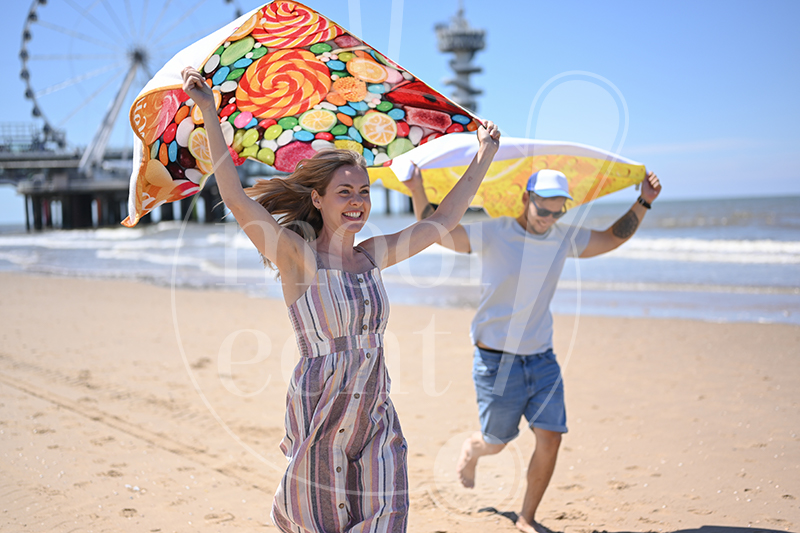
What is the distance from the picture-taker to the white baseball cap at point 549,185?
3.18 metres

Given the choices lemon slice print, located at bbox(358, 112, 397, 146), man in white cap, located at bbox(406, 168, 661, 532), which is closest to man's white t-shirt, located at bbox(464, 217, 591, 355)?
man in white cap, located at bbox(406, 168, 661, 532)

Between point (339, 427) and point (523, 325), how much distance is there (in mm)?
1501

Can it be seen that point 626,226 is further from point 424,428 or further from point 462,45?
point 462,45

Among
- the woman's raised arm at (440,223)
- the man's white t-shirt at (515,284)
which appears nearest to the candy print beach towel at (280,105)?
the woman's raised arm at (440,223)

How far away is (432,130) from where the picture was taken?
2.96 meters

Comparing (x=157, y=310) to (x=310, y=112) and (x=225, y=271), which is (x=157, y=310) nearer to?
(x=225, y=271)

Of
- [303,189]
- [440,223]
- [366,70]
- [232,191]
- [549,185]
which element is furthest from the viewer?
[549,185]

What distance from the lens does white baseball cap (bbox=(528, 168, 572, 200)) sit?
318cm

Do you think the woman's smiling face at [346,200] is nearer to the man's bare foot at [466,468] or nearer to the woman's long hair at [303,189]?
the woman's long hair at [303,189]

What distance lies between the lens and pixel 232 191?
202 centimetres

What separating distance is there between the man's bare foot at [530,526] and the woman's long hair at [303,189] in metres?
2.00

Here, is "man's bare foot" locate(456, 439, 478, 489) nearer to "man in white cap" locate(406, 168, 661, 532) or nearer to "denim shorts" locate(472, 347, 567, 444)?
"man in white cap" locate(406, 168, 661, 532)

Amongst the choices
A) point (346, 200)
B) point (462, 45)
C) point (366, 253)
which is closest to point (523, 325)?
point (366, 253)

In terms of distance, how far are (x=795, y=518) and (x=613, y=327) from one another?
5.38m
